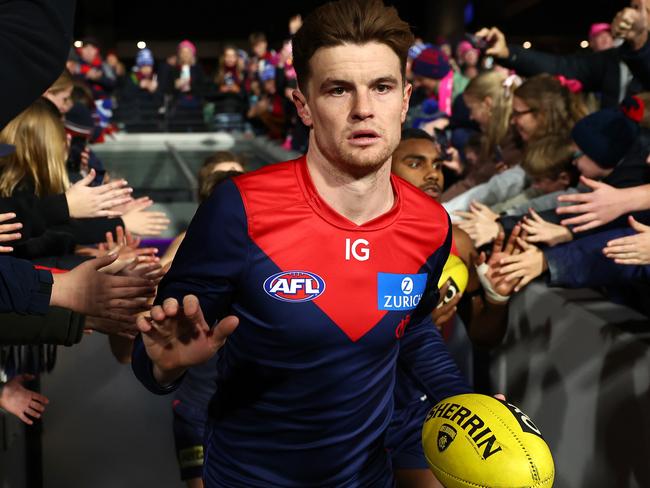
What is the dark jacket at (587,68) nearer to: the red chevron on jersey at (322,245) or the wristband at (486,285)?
the wristband at (486,285)

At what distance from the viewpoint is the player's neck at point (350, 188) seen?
90.2 inches

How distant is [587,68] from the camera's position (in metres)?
6.04

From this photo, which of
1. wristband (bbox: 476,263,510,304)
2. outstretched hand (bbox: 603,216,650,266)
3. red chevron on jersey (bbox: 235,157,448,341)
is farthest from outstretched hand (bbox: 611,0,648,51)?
red chevron on jersey (bbox: 235,157,448,341)

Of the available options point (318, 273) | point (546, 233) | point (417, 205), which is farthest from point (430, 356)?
point (546, 233)

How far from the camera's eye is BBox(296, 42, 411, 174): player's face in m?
2.20

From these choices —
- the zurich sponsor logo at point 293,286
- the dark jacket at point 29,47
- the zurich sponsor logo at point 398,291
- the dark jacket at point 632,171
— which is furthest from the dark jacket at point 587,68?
the dark jacket at point 29,47

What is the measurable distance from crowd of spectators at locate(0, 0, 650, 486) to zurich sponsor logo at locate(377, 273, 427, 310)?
70 cm

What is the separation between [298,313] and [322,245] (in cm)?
20

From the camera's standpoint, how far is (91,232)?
4617mm

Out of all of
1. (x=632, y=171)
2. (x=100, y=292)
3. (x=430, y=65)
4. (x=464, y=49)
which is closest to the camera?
(x=100, y=292)

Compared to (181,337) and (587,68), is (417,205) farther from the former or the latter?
(587,68)

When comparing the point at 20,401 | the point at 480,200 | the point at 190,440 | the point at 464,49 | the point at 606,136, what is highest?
the point at 606,136

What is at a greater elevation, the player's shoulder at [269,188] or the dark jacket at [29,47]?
the dark jacket at [29,47]

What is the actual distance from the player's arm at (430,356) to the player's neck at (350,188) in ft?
1.07
